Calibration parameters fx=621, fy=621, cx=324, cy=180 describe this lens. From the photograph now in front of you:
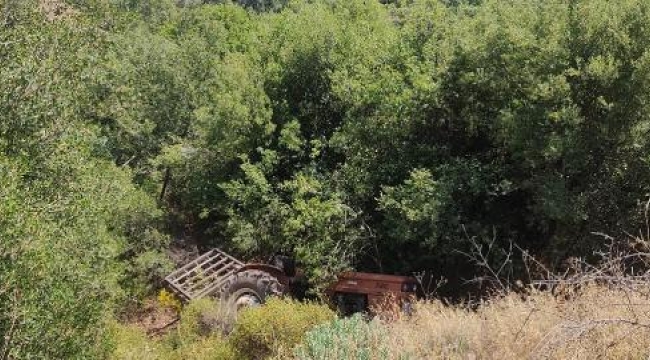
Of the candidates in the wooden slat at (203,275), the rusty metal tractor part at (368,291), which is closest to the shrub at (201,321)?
the wooden slat at (203,275)

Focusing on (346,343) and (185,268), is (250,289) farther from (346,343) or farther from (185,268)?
(346,343)

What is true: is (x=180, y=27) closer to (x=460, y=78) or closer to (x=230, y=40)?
(x=230, y=40)

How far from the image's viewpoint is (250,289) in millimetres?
12344

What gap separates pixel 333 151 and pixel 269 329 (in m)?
6.10

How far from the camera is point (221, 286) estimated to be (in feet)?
43.1

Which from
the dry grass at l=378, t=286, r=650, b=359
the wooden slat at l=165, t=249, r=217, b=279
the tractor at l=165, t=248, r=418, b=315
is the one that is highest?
the dry grass at l=378, t=286, r=650, b=359

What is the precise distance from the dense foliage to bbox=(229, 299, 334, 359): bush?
232 cm

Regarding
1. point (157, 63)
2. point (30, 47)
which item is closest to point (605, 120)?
point (30, 47)

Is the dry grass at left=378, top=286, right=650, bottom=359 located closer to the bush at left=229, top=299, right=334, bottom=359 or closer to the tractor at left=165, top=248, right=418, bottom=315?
the bush at left=229, top=299, right=334, bottom=359

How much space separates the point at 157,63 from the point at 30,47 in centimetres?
837

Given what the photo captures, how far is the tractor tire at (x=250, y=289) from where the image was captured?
481 inches

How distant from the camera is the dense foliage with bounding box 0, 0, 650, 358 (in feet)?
33.0

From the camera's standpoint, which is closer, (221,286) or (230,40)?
(221,286)

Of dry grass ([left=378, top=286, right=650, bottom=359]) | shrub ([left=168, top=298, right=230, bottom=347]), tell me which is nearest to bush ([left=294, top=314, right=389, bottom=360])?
dry grass ([left=378, top=286, right=650, bottom=359])
